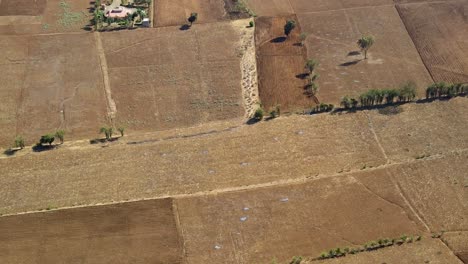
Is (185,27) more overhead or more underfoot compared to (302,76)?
more overhead

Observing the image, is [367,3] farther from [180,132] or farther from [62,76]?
[62,76]

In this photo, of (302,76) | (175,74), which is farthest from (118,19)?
(302,76)

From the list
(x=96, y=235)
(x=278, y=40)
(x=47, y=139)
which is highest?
(x=278, y=40)

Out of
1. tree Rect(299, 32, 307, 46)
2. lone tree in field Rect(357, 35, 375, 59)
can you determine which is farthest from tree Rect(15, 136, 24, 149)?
lone tree in field Rect(357, 35, 375, 59)

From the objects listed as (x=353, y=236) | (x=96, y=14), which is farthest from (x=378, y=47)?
(x=96, y=14)

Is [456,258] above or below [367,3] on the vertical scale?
below

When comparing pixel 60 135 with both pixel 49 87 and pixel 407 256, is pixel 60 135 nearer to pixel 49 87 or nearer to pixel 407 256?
pixel 49 87
